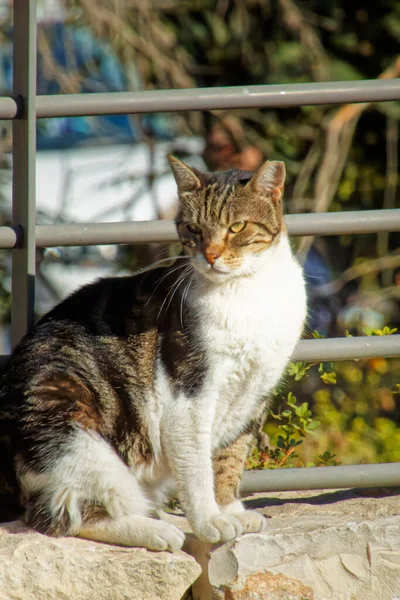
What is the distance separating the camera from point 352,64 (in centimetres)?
534

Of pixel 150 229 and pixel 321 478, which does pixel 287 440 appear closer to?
pixel 321 478

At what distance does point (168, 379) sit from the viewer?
2662 millimetres

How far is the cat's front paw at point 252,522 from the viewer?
2.62 metres

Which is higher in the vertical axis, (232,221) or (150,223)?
(232,221)

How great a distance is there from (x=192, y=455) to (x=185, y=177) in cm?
90

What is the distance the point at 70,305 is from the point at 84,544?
77 centimetres

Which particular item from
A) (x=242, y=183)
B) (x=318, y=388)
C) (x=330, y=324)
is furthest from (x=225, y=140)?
(x=242, y=183)

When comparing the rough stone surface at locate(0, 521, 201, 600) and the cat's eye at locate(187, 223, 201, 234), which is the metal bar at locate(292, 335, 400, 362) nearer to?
the cat's eye at locate(187, 223, 201, 234)

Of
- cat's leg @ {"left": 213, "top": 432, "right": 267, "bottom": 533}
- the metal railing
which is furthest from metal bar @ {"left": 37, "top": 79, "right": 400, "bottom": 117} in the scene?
cat's leg @ {"left": 213, "top": 432, "right": 267, "bottom": 533}

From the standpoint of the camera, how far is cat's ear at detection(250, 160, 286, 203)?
275 cm

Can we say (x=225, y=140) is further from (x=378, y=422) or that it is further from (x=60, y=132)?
(x=378, y=422)

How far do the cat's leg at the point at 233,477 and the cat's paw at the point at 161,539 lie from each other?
239mm

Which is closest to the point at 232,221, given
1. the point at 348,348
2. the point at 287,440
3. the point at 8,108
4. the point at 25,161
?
the point at 348,348

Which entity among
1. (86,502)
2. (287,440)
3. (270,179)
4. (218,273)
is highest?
(270,179)
